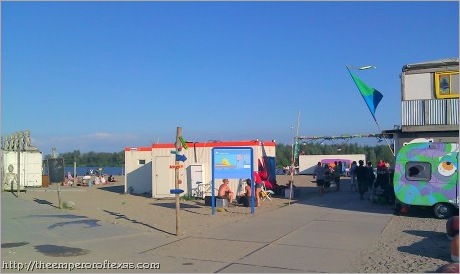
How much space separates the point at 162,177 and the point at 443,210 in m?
13.0

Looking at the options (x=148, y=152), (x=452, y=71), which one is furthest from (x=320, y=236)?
(x=148, y=152)

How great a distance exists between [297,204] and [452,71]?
7459 mm

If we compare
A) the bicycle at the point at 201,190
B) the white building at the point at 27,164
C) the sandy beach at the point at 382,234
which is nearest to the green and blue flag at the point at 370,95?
the sandy beach at the point at 382,234

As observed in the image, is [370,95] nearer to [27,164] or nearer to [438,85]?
[438,85]

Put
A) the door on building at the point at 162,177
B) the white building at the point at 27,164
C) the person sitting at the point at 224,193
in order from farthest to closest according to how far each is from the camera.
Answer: the white building at the point at 27,164
the door on building at the point at 162,177
the person sitting at the point at 224,193

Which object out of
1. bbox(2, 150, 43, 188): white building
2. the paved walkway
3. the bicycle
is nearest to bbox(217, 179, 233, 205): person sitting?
the paved walkway

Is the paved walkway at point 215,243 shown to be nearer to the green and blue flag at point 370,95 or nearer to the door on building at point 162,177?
the green and blue flag at point 370,95

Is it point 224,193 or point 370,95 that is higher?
point 370,95

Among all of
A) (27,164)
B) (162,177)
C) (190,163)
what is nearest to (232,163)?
(190,163)

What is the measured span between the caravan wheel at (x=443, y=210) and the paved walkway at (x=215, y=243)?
4.63 feet

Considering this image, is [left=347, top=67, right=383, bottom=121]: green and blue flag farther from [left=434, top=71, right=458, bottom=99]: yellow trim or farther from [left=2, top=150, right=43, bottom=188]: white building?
[left=2, top=150, right=43, bottom=188]: white building

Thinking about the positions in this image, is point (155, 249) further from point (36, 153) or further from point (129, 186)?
point (36, 153)

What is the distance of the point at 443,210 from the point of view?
14.3m

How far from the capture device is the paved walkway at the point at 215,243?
335 inches
